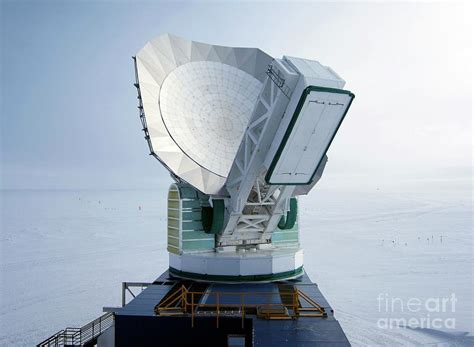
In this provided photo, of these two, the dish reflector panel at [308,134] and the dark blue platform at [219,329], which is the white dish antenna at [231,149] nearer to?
the dish reflector panel at [308,134]

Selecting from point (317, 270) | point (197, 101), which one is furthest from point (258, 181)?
point (317, 270)

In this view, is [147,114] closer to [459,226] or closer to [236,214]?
[236,214]

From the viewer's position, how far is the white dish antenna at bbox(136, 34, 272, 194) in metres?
21.8

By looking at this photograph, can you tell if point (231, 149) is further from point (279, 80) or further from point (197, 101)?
point (279, 80)

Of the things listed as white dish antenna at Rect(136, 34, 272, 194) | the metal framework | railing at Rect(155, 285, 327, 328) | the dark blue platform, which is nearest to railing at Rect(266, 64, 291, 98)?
the metal framework

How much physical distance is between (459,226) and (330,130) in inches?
2649

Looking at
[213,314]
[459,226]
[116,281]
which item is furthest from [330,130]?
[459,226]

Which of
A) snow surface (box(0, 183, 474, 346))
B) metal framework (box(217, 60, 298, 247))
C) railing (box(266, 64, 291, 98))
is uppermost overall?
railing (box(266, 64, 291, 98))

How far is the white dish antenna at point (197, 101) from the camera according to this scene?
21828 mm

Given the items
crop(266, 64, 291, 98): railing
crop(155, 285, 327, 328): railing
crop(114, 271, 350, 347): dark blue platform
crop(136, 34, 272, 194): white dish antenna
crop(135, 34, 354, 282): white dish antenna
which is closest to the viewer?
crop(114, 271, 350, 347): dark blue platform

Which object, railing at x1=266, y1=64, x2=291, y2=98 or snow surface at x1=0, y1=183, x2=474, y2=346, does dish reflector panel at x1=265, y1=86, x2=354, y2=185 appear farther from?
snow surface at x1=0, y1=183, x2=474, y2=346

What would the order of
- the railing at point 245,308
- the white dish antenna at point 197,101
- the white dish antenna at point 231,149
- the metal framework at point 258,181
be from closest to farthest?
the railing at point 245,308
the metal framework at point 258,181
the white dish antenna at point 231,149
the white dish antenna at point 197,101

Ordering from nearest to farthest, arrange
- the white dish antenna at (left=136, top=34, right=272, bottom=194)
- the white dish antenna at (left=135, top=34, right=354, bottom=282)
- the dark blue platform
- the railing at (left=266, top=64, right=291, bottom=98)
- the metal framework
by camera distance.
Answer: the dark blue platform
the railing at (left=266, top=64, right=291, bottom=98)
the metal framework
the white dish antenna at (left=135, top=34, right=354, bottom=282)
the white dish antenna at (left=136, top=34, right=272, bottom=194)

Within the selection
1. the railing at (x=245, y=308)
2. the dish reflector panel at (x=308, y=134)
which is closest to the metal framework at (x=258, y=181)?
the dish reflector panel at (x=308, y=134)
